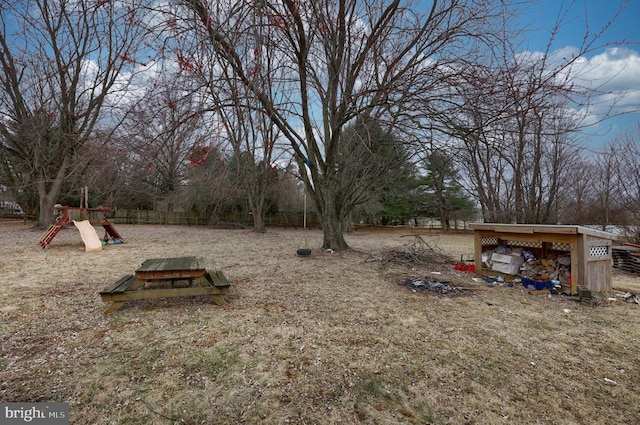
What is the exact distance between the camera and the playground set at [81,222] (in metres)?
8.03

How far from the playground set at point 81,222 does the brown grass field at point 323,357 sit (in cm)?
441

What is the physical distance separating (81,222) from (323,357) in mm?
9551

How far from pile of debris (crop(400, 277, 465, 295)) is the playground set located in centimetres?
804

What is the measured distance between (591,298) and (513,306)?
1108mm

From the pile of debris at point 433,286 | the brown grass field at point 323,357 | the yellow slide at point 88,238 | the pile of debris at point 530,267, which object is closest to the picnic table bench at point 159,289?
the brown grass field at point 323,357

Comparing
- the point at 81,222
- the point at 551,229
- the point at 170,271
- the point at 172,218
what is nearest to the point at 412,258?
the point at 551,229

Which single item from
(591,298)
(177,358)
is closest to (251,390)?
(177,358)

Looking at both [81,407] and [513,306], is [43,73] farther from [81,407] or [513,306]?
[513,306]

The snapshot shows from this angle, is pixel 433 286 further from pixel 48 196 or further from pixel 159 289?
pixel 48 196

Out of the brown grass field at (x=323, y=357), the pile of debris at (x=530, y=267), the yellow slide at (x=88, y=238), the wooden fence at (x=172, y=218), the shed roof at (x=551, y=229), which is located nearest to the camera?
the brown grass field at (x=323, y=357)

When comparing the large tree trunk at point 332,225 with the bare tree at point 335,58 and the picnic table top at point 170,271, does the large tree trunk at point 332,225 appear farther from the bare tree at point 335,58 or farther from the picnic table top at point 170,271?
the picnic table top at point 170,271

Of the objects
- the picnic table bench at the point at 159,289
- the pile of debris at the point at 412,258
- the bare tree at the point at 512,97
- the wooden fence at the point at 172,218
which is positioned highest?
the bare tree at the point at 512,97

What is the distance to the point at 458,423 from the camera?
1.64m

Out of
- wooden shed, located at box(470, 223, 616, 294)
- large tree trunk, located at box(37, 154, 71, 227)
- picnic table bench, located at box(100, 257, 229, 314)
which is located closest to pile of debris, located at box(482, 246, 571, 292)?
wooden shed, located at box(470, 223, 616, 294)
